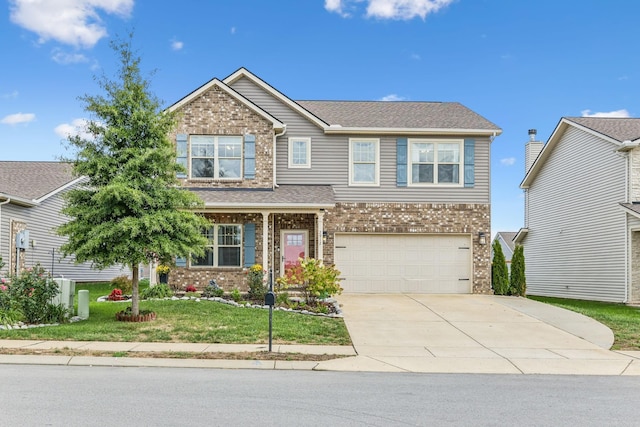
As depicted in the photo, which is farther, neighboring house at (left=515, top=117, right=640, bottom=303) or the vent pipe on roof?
the vent pipe on roof

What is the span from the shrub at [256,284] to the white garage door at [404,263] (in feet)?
12.5

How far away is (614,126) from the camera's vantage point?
2273 centimetres

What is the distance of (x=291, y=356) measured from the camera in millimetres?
10008

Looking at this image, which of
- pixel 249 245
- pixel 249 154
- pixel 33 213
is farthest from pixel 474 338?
pixel 33 213

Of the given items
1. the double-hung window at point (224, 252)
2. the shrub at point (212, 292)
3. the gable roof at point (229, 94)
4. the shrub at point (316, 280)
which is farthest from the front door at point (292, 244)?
the gable roof at point (229, 94)

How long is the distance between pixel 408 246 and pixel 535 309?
5277mm

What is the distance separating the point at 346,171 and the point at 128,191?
9.56 m

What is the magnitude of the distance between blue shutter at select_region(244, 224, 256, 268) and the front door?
1.19 meters

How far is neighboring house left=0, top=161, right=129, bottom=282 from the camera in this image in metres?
21.4

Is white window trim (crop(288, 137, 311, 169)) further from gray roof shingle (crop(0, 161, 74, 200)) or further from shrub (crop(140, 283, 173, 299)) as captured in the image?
gray roof shingle (crop(0, 161, 74, 200))

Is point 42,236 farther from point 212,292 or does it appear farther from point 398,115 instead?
point 398,115

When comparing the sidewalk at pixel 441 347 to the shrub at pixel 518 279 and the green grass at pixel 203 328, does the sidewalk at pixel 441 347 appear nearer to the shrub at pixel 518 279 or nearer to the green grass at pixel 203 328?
the green grass at pixel 203 328

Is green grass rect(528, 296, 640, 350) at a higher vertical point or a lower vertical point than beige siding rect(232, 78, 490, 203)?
lower

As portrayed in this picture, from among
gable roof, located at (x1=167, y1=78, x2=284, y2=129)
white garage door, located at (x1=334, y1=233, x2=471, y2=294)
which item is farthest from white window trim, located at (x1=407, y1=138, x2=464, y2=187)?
gable roof, located at (x1=167, y1=78, x2=284, y2=129)
